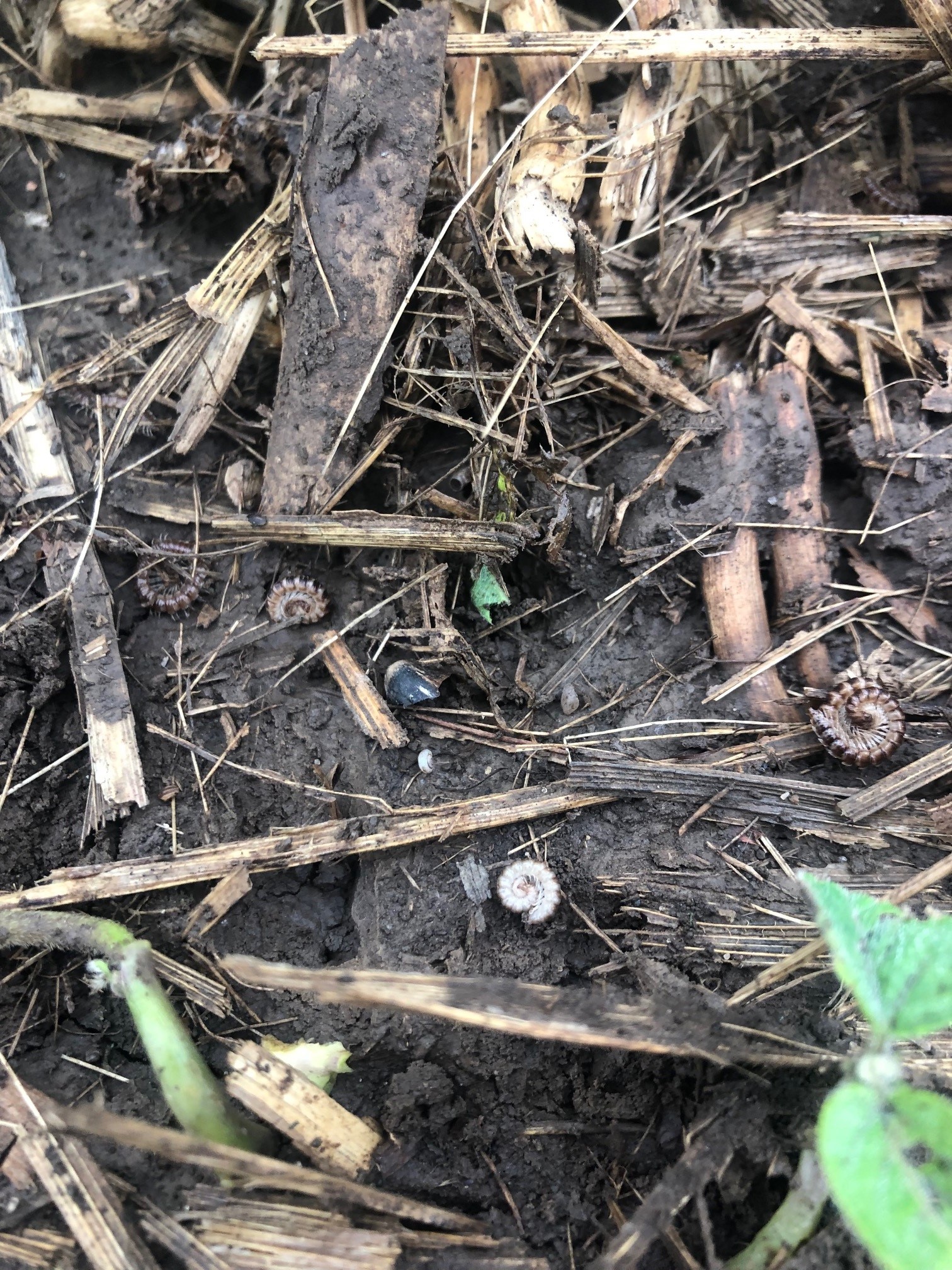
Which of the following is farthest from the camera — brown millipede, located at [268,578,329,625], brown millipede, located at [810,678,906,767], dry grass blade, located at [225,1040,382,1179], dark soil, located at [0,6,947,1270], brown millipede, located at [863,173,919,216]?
brown millipede, located at [863,173,919,216]

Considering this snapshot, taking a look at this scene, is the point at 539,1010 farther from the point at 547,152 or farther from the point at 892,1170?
the point at 547,152

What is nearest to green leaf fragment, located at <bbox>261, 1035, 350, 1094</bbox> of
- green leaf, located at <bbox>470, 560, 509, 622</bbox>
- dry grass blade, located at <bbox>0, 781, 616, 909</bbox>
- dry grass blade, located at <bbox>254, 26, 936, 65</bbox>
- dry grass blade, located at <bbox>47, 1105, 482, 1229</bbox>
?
dry grass blade, located at <bbox>47, 1105, 482, 1229</bbox>

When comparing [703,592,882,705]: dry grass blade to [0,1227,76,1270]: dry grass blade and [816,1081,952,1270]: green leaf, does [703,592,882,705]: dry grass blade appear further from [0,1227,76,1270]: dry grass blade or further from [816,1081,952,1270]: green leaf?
[0,1227,76,1270]: dry grass blade

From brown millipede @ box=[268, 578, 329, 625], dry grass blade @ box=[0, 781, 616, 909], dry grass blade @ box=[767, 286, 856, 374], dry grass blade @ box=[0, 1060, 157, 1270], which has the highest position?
dry grass blade @ box=[767, 286, 856, 374]

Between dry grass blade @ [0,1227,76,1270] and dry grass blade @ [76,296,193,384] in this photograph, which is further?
dry grass blade @ [76,296,193,384]

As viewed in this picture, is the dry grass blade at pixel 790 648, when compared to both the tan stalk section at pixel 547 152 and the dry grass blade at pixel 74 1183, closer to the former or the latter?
the tan stalk section at pixel 547 152

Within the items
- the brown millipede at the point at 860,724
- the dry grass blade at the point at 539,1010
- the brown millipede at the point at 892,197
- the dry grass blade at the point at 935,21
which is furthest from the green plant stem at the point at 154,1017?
the dry grass blade at the point at 935,21
